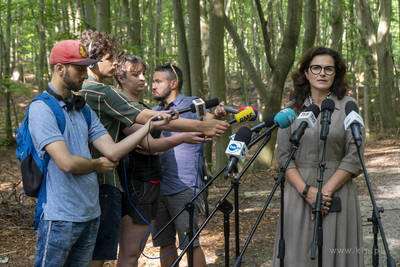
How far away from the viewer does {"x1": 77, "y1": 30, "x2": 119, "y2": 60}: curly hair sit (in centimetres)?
289

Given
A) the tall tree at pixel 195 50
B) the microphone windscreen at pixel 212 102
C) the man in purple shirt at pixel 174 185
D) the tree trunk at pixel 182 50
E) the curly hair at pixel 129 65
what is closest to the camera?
the microphone windscreen at pixel 212 102

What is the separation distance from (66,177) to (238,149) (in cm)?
113

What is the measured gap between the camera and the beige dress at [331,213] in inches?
109

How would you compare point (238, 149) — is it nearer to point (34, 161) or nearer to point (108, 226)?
point (34, 161)

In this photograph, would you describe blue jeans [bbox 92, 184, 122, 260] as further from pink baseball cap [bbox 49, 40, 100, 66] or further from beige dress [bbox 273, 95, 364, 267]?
beige dress [bbox 273, 95, 364, 267]

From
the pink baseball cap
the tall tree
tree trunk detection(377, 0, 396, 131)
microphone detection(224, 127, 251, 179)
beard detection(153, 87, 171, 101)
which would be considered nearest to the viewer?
microphone detection(224, 127, 251, 179)

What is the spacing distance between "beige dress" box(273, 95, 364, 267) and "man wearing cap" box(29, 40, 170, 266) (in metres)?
1.35

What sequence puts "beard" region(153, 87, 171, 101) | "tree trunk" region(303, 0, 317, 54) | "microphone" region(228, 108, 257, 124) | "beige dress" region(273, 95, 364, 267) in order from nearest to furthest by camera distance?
1. "microphone" region(228, 108, 257, 124)
2. "beige dress" region(273, 95, 364, 267)
3. "beard" region(153, 87, 171, 101)
4. "tree trunk" region(303, 0, 317, 54)

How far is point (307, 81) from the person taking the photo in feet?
10.7

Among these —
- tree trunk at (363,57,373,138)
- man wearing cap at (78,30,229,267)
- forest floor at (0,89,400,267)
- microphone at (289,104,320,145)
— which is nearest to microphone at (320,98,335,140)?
microphone at (289,104,320,145)

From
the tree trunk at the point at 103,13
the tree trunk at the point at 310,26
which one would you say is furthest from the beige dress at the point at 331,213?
the tree trunk at the point at 310,26

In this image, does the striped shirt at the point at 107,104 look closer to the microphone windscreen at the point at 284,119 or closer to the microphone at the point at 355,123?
the microphone windscreen at the point at 284,119

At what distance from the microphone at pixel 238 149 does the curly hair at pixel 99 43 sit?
147 centimetres

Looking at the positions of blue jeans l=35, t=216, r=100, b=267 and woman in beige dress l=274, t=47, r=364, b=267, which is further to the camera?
woman in beige dress l=274, t=47, r=364, b=267
